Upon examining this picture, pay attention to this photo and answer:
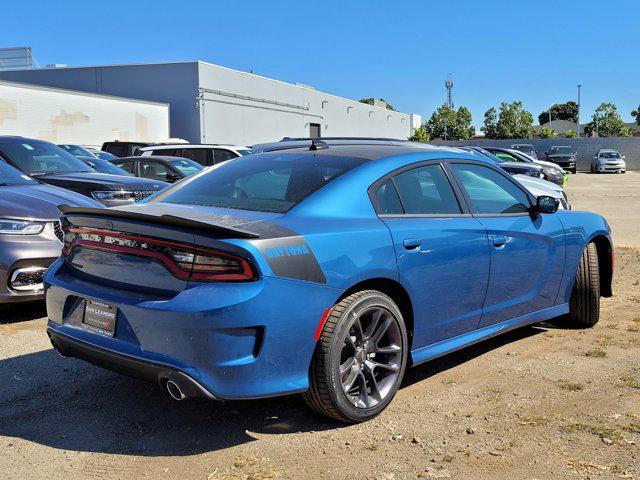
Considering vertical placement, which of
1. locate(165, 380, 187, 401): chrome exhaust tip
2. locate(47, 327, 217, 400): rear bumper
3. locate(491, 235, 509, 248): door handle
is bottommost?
locate(165, 380, 187, 401): chrome exhaust tip

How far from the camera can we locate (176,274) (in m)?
3.26

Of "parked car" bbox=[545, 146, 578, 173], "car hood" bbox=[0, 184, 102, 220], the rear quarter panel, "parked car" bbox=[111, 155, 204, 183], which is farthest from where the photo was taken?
"parked car" bbox=[545, 146, 578, 173]

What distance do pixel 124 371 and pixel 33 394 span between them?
1145 mm

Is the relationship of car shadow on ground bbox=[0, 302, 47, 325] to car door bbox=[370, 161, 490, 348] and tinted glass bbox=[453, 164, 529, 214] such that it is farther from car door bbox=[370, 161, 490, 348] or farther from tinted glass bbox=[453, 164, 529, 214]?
tinted glass bbox=[453, 164, 529, 214]

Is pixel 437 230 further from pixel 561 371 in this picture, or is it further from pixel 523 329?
pixel 523 329

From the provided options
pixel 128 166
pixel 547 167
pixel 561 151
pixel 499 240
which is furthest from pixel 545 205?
pixel 561 151

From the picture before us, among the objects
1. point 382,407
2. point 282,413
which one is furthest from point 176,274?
point 382,407

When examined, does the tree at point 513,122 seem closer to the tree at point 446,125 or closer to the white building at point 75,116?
the tree at point 446,125

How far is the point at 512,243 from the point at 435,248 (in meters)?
0.88

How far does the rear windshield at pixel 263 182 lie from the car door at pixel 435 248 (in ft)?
1.20

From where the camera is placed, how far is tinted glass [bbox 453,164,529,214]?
15.1 feet

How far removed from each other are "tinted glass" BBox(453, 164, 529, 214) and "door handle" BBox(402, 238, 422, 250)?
810 millimetres

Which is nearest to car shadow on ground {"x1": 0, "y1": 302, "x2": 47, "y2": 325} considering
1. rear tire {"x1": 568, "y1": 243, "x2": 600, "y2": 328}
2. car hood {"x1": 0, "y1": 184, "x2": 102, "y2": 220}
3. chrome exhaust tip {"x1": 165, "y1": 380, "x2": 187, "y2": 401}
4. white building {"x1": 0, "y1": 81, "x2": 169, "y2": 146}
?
car hood {"x1": 0, "y1": 184, "x2": 102, "y2": 220}

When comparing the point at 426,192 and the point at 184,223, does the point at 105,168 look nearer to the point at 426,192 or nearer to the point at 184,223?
the point at 426,192
